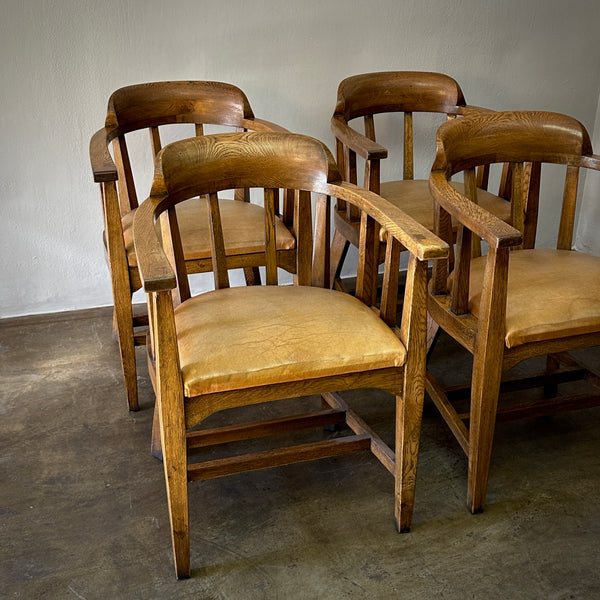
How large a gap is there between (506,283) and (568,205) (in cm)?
61

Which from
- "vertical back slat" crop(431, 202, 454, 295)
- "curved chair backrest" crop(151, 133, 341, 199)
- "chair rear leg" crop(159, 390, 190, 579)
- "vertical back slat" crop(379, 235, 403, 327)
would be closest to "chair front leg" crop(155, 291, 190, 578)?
"chair rear leg" crop(159, 390, 190, 579)

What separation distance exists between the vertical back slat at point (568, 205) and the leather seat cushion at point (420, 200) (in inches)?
8.7

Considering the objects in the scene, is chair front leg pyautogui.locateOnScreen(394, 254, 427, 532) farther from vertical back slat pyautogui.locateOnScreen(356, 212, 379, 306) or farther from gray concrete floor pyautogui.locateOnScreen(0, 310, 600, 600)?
vertical back slat pyautogui.locateOnScreen(356, 212, 379, 306)

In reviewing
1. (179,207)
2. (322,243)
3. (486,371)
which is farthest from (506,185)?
(179,207)

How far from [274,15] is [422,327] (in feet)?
5.63

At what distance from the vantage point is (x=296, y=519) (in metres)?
1.98

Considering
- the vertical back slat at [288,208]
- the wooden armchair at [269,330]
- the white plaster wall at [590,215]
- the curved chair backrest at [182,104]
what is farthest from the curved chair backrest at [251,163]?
the white plaster wall at [590,215]

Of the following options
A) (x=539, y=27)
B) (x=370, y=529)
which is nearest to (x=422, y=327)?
(x=370, y=529)

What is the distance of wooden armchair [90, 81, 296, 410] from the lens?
220 centimetres

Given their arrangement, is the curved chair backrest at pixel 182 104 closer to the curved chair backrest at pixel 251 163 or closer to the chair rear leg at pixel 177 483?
the curved chair backrest at pixel 251 163

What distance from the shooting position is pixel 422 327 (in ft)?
5.67

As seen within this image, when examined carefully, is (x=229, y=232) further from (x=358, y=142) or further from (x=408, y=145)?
(x=408, y=145)

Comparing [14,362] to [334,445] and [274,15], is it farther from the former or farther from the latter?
[274,15]

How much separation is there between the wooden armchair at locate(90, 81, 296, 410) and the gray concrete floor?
355mm
